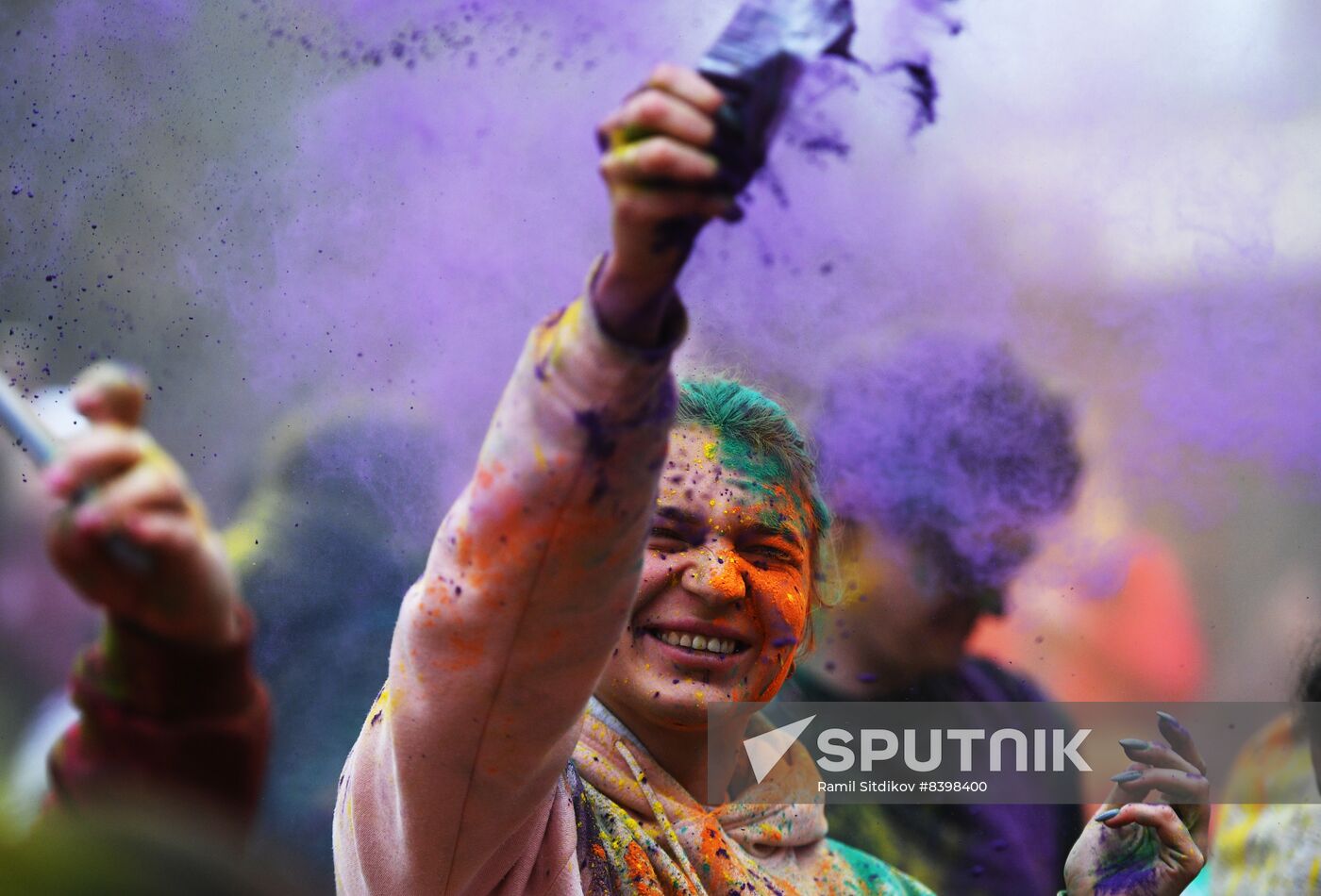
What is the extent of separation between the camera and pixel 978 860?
4031mm

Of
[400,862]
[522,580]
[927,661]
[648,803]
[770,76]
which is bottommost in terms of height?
[927,661]

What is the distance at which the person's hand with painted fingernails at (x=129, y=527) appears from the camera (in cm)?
71

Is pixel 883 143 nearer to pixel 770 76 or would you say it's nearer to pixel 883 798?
pixel 883 798

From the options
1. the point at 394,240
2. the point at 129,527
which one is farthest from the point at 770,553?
the point at 394,240

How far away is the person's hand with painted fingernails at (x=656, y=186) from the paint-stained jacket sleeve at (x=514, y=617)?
1.6 inches

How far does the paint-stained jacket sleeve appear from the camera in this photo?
43.0 inches

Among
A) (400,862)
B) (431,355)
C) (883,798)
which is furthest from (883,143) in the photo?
(400,862)

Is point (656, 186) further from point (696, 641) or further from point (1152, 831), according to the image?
point (1152, 831)

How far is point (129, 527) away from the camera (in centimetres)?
71

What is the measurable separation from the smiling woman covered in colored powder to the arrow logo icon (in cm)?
3

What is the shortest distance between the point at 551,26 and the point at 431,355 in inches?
→ 35.2

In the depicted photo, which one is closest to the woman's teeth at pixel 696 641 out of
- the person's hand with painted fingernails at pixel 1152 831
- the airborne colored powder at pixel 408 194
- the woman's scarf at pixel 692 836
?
the woman's scarf at pixel 692 836

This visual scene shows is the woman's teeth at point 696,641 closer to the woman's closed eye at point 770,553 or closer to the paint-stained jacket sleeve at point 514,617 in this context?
the woman's closed eye at point 770,553

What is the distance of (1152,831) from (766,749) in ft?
2.11
